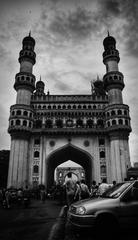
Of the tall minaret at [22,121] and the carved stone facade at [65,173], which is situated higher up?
the tall minaret at [22,121]

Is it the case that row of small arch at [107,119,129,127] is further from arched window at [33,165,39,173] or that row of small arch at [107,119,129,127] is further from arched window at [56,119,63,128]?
arched window at [33,165,39,173]

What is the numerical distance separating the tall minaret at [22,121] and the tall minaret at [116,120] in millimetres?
13815

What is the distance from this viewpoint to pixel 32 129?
1361 inches

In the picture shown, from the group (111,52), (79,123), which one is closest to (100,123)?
(79,123)

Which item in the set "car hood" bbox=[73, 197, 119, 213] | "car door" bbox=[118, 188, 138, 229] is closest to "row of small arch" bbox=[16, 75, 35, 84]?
"car hood" bbox=[73, 197, 119, 213]

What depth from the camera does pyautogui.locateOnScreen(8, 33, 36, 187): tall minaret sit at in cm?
3162

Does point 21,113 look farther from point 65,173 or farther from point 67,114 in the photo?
point 65,173

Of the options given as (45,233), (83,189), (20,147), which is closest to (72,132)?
(20,147)

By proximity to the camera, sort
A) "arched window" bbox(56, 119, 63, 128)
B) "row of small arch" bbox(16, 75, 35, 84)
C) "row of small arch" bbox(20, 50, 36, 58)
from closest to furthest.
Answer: "arched window" bbox(56, 119, 63, 128) → "row of small arch" bbox(16, 75, 35, 84) → "row of small arch" bbox(20, 50, 36, 58)

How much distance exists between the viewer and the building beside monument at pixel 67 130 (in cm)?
3253

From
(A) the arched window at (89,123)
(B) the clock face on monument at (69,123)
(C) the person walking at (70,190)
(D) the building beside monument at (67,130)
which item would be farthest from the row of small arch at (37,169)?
(C) the person walking at (70,190)

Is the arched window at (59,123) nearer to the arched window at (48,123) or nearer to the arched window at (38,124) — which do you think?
the arched window at (48,123)

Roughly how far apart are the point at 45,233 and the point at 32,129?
93.8ft

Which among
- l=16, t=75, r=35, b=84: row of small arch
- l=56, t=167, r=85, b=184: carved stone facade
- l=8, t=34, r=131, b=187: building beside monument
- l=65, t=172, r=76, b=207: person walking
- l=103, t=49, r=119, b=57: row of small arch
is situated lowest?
l=56, t=167, r=85, b=184: carved stone facade
